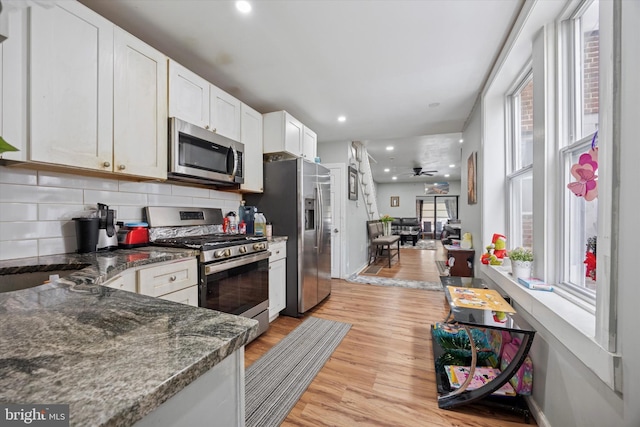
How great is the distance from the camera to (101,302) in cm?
73

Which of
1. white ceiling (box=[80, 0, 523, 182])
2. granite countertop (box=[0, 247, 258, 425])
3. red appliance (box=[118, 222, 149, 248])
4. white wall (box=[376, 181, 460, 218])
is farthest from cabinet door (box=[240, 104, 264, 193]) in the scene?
white wall (box=[376, 181, 460, 218])

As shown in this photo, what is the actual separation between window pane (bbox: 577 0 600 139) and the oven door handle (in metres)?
2.34

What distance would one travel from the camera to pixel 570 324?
1.15m

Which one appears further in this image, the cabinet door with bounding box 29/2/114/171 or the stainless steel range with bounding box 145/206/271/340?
the stainless steel range with bounding box 145/206/271/340

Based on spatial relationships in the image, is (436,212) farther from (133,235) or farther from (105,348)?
(105,348)

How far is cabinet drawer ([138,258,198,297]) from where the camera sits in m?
1.49

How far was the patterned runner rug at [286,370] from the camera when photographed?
5.00 feet

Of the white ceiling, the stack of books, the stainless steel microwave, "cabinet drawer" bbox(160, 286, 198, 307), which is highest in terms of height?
the white ceiling

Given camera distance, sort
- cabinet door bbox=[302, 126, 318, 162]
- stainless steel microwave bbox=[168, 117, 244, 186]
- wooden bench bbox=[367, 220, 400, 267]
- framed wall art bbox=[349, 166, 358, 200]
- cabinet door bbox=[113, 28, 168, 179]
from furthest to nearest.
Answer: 1. wooden bench bbox=[367, 220, 400, 267]
2. framed wall art bbox=[349, 166, 358, 200]
3. cabinet door bbox=[302, 126, 318, 162]
4. stainless steel microwave bbox=[168, 117, 244, 186]
5. cabinet door bbox=[113, 28, 168, 179]

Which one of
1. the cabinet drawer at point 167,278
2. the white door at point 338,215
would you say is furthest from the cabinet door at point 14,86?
the white door at point 338,215

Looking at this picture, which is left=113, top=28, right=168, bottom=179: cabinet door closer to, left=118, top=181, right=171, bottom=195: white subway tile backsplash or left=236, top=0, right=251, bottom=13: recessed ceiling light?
left=118, top=181, right=171, bottom=195: white subway tile backsplash

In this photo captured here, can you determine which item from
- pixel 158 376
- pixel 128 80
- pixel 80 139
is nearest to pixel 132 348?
pixel 158 376

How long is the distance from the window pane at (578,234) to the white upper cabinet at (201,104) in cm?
259

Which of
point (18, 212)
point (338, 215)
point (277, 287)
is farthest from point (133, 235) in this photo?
point (338, 215)
